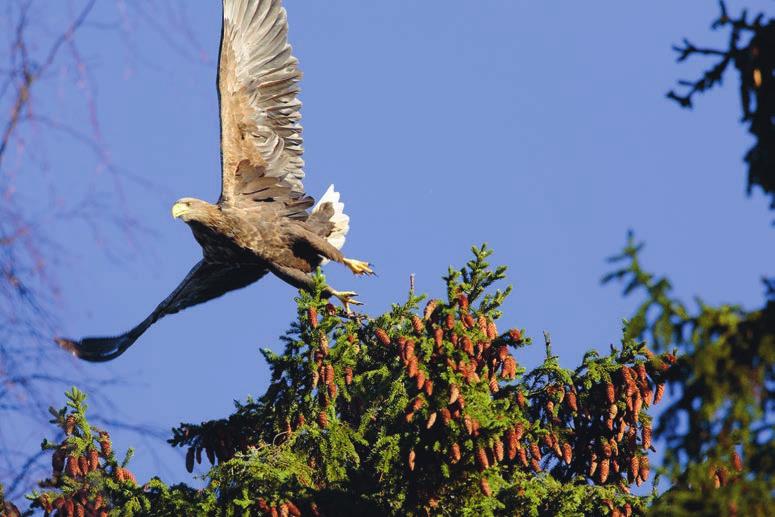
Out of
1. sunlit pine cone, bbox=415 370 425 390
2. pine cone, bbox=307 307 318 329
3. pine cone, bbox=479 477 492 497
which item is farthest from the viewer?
pine cone, bbox=307 307 318 329

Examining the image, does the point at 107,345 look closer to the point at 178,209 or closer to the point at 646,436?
the point at 178,209

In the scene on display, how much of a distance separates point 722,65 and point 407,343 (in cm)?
267

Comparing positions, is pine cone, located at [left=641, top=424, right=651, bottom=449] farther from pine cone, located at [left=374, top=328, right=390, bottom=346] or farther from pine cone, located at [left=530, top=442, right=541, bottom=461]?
pine cone, located at [left=374, top=328, right=390, bottom=346]

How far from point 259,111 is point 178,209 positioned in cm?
107

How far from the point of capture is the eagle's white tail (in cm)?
1029

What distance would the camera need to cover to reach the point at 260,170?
9.66 meters

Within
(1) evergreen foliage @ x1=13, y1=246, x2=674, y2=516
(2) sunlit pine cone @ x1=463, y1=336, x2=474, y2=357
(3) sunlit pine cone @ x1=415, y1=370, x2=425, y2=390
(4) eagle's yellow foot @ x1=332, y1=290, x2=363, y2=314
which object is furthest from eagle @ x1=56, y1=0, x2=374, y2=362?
(3) sunlit pine cone @ x1=415, y1=370, x2=425, y2=390

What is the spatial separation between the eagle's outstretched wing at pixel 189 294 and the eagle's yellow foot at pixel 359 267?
33.2 inches

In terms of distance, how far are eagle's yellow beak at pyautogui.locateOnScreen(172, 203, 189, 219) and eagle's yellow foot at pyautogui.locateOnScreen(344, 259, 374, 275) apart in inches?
52.5

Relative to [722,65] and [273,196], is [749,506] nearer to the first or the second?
[722,65]

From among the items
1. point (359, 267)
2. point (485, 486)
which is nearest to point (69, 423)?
point (485, 486)

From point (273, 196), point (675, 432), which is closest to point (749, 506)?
point (675, 432)

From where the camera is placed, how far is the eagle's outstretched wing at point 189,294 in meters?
10.1

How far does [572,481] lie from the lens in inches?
247
